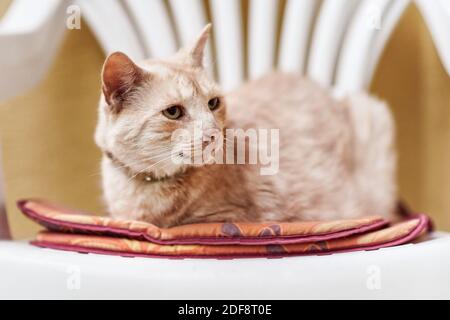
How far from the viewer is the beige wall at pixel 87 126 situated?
138 cm

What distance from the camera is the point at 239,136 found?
1.17 meters

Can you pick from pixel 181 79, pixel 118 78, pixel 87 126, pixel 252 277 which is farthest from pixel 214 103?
pixel 87 126

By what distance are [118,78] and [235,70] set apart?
2.09 feet

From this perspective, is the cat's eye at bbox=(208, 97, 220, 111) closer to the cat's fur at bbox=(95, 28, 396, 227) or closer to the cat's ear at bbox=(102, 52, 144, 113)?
the cat's fur at bbox=(95, 28, 396, 227)

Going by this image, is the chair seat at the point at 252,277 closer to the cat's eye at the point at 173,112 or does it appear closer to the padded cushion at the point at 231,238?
the padded cushion at the point at 231,238

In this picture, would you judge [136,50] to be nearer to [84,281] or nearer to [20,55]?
[20,55]

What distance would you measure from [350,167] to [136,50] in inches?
22.4

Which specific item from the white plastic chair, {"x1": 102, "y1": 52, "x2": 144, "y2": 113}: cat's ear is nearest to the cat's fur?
{"x1": 102, "y1": 52, "x2": 144, "y2": 113}: cat's ear

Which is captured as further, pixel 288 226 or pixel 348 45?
pixel 348 45

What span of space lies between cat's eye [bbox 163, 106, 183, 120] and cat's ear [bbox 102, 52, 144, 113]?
0.07 meters

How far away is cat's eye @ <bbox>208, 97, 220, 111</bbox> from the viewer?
105 cm
